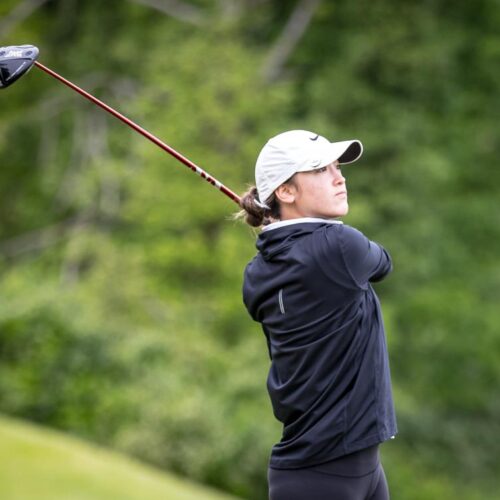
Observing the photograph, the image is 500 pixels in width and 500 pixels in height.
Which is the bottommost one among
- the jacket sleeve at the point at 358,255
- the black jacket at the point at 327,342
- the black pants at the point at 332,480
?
the black pants at the point at 332,480

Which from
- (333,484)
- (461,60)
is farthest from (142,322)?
(333,484)

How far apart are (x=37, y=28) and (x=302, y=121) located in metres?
6.20

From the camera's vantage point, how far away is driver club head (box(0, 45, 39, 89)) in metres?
3.75

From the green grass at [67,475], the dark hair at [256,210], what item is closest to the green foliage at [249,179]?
the green grass at [67,475]

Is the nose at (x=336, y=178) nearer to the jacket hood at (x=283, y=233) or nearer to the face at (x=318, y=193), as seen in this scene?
the face at (x=318, y=193)

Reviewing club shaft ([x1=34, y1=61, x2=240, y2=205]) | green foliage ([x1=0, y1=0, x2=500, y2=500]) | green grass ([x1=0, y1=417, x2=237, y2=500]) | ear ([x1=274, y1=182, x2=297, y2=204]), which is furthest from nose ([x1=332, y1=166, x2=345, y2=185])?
green foliage ([x1=0, y1=0, x2=500, y2=500])

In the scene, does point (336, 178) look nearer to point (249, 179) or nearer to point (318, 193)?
point (318, 193)

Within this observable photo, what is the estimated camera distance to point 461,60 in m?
22.1

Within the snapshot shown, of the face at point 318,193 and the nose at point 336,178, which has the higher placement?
the nose at point 336,178

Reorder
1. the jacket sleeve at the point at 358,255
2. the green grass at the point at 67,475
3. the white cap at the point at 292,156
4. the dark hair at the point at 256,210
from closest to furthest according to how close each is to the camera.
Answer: the jacket sleeve at the point at 358,255 < the white cap at the point at 292,156 < the dark hair at the point at 256,210 < the green grass at the point at 67,475

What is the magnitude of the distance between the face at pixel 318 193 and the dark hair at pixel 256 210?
0.30ft

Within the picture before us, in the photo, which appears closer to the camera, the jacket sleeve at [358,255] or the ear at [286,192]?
the jacket sleeve at [358,255]

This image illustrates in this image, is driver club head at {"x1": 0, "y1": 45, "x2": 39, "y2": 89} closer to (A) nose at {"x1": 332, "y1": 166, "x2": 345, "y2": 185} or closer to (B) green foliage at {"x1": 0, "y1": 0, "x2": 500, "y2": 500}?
(A) nose at {"x1": 332, "y1": 166, "x2": 345, "y2": 185}

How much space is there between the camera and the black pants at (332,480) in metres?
3.44
